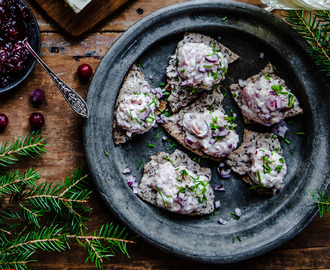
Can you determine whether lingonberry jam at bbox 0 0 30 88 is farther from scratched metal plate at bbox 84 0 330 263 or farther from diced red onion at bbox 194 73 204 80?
diced red onion at bbox 194 73 204 80

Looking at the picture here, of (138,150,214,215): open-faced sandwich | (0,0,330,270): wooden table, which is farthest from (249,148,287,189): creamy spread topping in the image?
(0,0,330,270): wooden table

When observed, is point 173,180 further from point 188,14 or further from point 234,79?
point 188,14

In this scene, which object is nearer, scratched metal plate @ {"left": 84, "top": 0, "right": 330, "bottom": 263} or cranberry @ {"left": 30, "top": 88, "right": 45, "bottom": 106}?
scratched metal plate @ {"left": 84, "top": 0, "right": 330, "bottom": 263}

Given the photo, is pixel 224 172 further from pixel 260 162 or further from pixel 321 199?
pixel 321 199

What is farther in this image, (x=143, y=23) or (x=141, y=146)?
(x=141, y=146)

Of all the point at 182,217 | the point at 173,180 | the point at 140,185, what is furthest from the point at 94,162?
the point at 182,217

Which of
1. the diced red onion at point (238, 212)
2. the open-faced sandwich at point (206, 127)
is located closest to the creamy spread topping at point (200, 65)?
the open-faced sandwich at point (206, 127)
